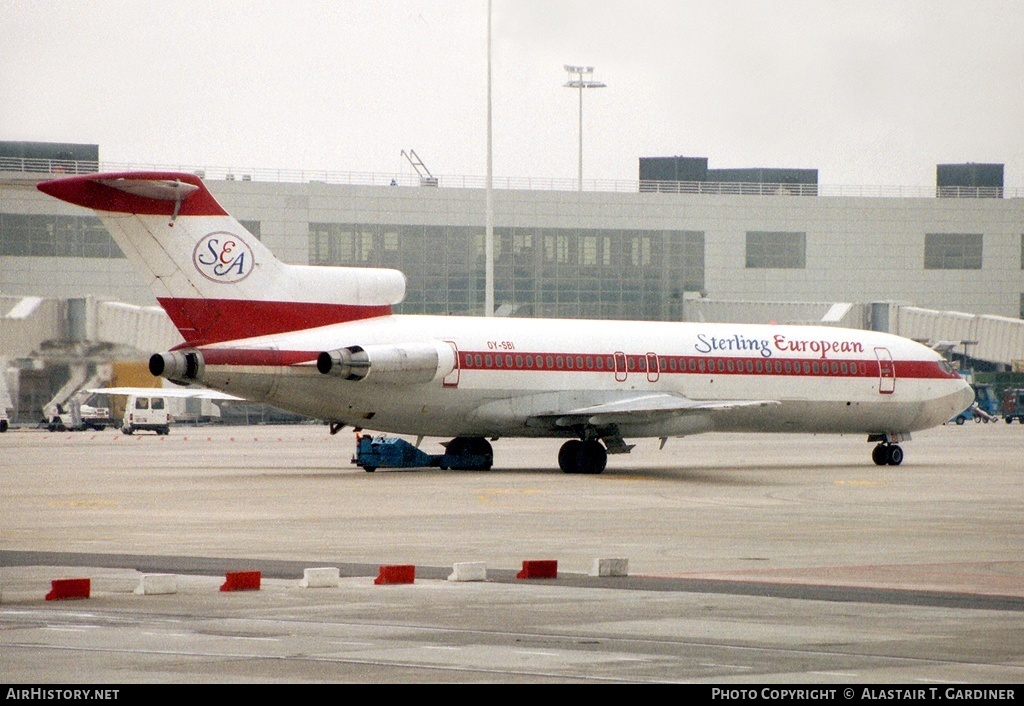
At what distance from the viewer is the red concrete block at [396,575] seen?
59.6 feet

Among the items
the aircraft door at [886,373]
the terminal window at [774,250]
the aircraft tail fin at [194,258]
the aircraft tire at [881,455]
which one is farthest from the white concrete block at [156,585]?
the terminal window at [774,250]

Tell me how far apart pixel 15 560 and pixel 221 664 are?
382 inches

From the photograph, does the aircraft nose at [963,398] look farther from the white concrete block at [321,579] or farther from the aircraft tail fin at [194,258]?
the white concrete block at [321,579]

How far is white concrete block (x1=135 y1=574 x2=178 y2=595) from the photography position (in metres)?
16.9

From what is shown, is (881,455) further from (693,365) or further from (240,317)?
(240,317)

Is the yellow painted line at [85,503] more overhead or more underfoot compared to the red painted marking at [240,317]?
more underfoot

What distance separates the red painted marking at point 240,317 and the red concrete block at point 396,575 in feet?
64.5

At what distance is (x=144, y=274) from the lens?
36844mm

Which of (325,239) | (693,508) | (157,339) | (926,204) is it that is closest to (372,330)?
(693,508)

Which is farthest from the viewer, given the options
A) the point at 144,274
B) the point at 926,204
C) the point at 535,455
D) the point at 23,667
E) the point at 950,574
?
the point at 926,204

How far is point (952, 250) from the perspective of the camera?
332 feet

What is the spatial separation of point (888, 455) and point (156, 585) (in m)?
34.8

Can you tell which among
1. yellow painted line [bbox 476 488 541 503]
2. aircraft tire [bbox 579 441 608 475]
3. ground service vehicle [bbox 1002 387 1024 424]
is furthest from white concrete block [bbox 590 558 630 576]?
ground service vehicle [bbox 1002 387 1024 424]

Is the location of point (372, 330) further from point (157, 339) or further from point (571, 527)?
point (157, 339)
